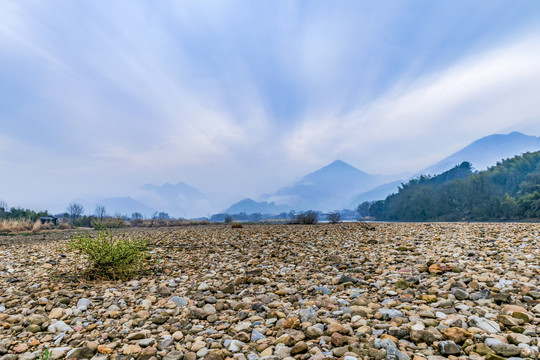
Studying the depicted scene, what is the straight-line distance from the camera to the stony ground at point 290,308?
2.40 meters

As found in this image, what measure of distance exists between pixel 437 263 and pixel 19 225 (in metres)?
22.5

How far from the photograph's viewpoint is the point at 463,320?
2.65 m

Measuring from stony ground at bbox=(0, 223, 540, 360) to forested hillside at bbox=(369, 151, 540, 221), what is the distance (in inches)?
1659

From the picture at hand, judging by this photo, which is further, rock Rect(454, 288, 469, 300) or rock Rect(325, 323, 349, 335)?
rock Rect(454, 288, 469, 300)

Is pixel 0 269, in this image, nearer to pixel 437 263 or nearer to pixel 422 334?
pixel 422 334

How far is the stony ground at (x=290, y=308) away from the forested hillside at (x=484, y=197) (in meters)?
42.1

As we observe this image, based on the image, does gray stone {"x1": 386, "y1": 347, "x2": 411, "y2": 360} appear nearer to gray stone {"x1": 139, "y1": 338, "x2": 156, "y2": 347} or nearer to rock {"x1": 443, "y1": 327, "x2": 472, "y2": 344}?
rock {"x1": 443, "y1": 327, "x2": 472, "y2": 344}

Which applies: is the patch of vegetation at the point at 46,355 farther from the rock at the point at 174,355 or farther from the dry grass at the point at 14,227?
the dry grass at the point at 14,227

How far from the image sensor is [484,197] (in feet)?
→ 159

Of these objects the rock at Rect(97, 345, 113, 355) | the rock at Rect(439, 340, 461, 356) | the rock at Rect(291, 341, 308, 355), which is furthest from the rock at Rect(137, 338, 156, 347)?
the rock at Rect(439, 340, 461, 356)

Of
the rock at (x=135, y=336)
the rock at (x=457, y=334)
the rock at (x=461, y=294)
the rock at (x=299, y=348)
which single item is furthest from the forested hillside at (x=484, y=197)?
the rock at (x=135, y=336)

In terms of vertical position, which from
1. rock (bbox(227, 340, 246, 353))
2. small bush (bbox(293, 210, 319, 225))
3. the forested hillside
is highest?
the forested hillside

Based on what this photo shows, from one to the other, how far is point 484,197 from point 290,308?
58812 mm

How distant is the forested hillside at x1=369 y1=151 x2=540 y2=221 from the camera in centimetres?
3903
